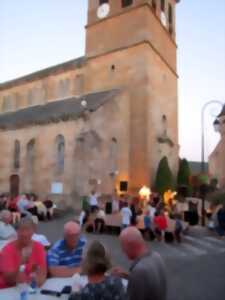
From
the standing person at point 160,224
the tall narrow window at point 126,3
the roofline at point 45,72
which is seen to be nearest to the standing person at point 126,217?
the standing person at point 160,224

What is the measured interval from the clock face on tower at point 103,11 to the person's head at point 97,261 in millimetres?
33133

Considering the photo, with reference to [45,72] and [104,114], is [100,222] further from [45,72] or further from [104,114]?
[45,72]

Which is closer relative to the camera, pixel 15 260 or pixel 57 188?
pixel 15 260

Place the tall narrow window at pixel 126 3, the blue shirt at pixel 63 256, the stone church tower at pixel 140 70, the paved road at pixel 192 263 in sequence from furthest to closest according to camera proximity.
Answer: the tall narrow window at pixel 126 3, the stone church tower at pixel 140 70, the paved road at pixel 192 263, the blue shirt at pixel 63 256

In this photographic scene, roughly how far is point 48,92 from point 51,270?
32.4 meters

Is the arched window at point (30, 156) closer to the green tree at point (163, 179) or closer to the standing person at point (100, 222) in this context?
the green tree at point (163, 179)

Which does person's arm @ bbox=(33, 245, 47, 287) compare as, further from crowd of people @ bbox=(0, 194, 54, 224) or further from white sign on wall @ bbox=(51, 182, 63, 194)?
white sign on wall @ bbox=(51, 182, 63, 194)

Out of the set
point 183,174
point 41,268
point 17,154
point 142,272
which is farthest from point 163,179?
point 142,272

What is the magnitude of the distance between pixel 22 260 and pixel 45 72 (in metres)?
34.1

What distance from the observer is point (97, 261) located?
3195mm

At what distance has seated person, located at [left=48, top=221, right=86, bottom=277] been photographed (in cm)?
474

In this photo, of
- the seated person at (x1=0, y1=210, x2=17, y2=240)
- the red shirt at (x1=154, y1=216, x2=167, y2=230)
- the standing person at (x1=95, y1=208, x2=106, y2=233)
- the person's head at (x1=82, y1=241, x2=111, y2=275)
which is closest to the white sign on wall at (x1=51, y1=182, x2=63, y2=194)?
the standing person at (x1=95, y1=208, x2=106, y2=233)

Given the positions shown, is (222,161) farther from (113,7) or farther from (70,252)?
(70,252)

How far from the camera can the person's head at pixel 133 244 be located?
142 inches
